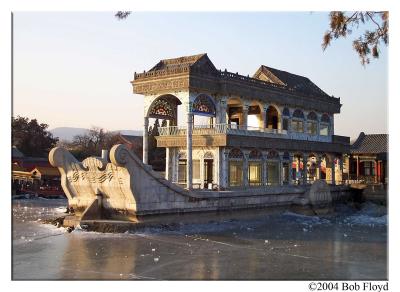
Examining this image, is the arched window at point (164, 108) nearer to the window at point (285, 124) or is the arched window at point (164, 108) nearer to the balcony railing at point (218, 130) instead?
the balcony railing at point (218, 130)

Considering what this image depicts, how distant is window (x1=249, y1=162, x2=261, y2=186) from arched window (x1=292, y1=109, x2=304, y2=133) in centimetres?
453

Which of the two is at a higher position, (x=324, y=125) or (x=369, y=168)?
(x=324, y=125)

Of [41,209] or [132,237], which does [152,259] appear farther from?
[41,209]

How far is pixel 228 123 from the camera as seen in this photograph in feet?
86.2

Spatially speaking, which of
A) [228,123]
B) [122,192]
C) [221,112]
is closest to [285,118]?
[228,123]

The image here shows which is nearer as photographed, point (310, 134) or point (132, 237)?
A: point (132, 237)

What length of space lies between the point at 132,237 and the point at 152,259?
384 centimetres

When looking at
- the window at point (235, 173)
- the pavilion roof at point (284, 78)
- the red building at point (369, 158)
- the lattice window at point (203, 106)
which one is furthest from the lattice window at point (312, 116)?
the lattice window at point (203, 106)

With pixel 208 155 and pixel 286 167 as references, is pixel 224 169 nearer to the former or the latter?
pixel 208 155

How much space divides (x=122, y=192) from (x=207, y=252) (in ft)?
17.2

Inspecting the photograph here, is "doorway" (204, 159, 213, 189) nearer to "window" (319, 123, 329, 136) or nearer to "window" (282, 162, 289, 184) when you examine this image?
"window" (282, 162, 289, 184)

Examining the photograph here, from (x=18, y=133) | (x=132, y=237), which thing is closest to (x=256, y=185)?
(x=132, y=237)

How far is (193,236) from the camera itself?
18125 mm

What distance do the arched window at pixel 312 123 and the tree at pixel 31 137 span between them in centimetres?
2495
